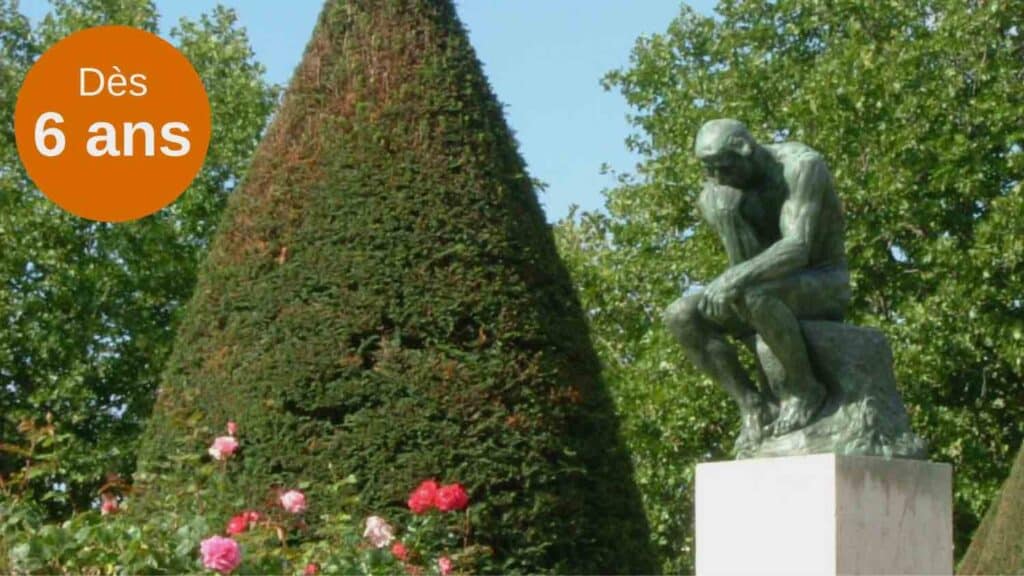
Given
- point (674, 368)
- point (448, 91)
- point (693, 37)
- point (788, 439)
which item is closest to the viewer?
point (788, 439)

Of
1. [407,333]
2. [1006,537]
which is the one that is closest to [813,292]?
[407,333]

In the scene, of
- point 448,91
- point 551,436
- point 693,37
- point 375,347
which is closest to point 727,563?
point 551,436

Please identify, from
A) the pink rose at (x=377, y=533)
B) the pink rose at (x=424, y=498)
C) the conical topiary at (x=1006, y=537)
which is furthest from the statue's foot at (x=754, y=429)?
the conical topiary at (x=1006, y=537)

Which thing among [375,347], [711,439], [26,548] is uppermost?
[711,439]

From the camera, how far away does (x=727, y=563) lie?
7406mm

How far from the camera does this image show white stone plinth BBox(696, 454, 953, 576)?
22.8 ft

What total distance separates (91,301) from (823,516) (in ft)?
44.2

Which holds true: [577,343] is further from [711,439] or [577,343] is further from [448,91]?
[711,439]

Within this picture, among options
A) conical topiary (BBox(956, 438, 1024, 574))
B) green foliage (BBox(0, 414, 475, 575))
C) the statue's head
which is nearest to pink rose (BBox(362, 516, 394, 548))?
green foliage (BBox(0, 414, 475, 575))

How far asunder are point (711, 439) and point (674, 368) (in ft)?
2.81

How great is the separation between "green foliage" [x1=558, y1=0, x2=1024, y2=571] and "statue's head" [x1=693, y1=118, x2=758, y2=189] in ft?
28.1

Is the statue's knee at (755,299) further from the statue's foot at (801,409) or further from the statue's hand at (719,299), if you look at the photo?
the statue's foot at (801,409)

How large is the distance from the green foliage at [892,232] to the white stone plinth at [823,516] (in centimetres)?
839

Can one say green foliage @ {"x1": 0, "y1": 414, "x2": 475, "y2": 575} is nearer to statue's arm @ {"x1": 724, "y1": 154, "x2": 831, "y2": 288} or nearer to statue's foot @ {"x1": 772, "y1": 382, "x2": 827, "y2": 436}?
statue's foot @ {"x1": 772, "y1": 382, "x2": 827, "y2": 436}
